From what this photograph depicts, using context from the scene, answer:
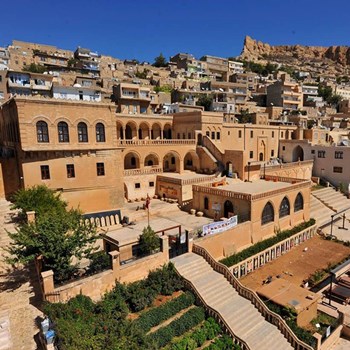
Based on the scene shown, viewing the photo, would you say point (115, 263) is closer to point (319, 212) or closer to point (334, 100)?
point (319, 212)

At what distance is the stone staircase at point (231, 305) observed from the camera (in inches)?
488

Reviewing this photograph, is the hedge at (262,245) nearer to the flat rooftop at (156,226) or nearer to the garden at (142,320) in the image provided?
the flat rooftop at (156,226)

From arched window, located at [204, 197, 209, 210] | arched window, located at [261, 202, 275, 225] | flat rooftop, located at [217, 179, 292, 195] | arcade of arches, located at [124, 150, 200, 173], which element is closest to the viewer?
arched window, located at [261, 202, 275, 225]

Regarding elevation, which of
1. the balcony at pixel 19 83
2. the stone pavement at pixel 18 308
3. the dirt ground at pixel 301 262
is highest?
the balcony at pixel 19 83

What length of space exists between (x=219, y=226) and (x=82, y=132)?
41.3 feet

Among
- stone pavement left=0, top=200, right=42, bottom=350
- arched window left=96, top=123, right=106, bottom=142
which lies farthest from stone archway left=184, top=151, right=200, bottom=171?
stone pavement left=0, top=200, right=42, bottom=350

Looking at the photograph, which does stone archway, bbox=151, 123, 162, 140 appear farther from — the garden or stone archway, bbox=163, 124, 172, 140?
the garden

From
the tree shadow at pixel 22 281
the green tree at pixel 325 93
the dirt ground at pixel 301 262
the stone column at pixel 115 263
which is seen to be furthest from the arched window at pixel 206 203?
the green tree at pixel 325 93

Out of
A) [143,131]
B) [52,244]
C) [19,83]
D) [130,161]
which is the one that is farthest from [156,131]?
[19,83]

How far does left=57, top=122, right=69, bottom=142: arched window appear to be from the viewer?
64.2 feet

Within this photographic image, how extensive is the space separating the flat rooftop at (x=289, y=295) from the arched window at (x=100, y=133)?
51.6 ft

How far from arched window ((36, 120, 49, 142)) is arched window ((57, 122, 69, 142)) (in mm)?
839

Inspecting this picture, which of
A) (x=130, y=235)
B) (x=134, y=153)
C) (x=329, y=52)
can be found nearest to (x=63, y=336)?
(x=130, y=235)

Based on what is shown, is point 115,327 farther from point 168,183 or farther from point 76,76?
point 76,76
